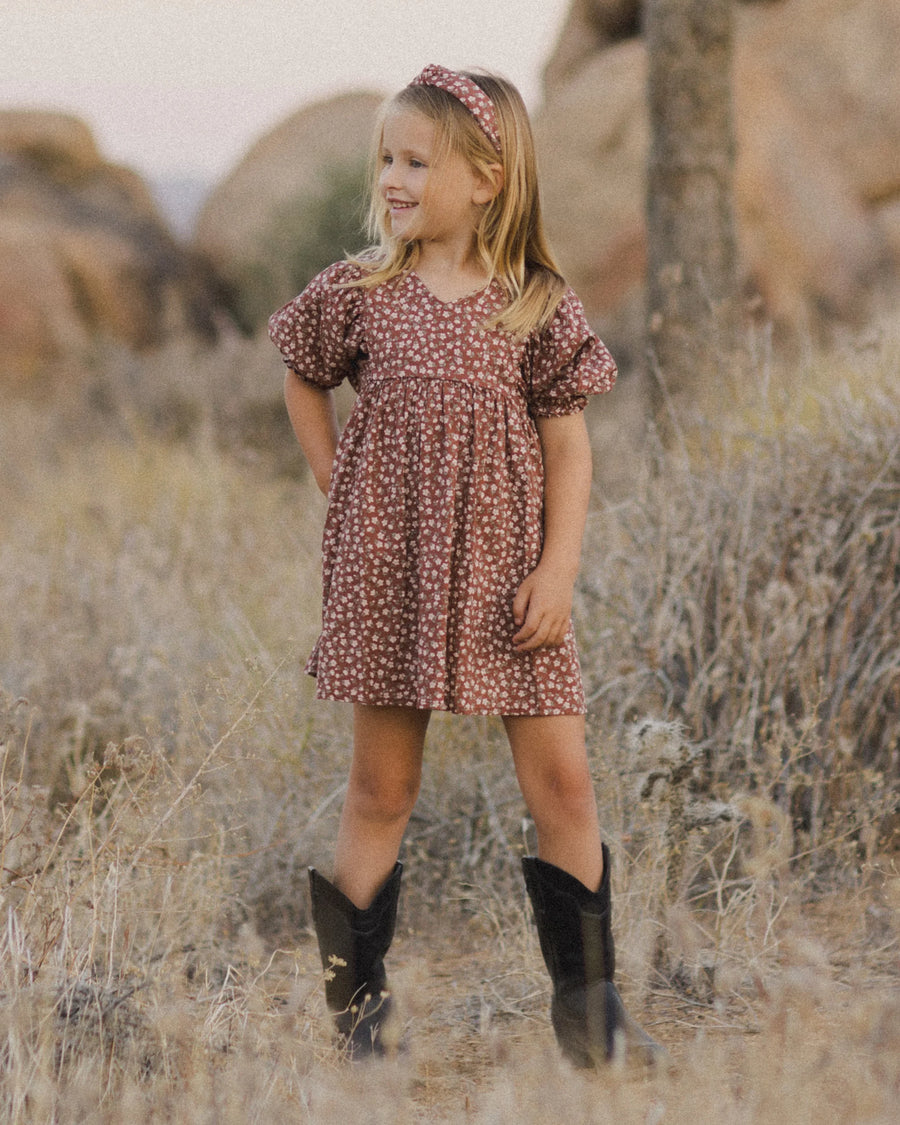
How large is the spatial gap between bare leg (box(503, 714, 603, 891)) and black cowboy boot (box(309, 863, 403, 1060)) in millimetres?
300

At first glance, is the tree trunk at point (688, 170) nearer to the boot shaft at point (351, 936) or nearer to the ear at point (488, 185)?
the ear at point (488, 185)

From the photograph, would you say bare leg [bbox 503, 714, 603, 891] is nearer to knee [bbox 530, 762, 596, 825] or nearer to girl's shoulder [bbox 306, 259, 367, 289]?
knee [bbox 530, 762, 596, 825]

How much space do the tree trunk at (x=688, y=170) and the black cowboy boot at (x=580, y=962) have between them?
2.77m

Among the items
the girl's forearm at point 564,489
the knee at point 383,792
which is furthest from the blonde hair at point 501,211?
the knee at point 383,792

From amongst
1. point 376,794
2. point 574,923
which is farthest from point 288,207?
point 574,923

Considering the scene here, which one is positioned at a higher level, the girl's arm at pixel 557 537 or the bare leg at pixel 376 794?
the girl's arm at pixel 557 537

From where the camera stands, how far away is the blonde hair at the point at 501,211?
2.22 m

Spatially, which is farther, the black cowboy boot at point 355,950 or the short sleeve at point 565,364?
the black cowboy boot at point 355,950

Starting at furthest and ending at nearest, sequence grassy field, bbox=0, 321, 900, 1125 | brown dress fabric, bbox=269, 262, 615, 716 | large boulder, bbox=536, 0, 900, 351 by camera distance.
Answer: large boulder, bbox=536, 0, 900, 351, brown dress fabric, bbox=269, 262, 615, 716, grassy field, bbox=0, 321, 900, 1125

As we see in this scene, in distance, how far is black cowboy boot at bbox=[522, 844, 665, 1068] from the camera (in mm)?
2275

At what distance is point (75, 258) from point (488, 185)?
11.7 metres

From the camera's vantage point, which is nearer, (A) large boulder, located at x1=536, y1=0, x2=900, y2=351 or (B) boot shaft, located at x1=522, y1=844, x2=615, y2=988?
(B) boot shaft, located at x1=522, y1=844, x2=615, y2=988

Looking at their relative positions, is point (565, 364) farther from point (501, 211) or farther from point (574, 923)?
point (574, 923)

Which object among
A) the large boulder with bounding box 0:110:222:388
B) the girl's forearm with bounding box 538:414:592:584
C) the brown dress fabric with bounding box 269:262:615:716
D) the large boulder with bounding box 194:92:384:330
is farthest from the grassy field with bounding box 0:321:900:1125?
the large boulder with bounding box 0:110:222:388
